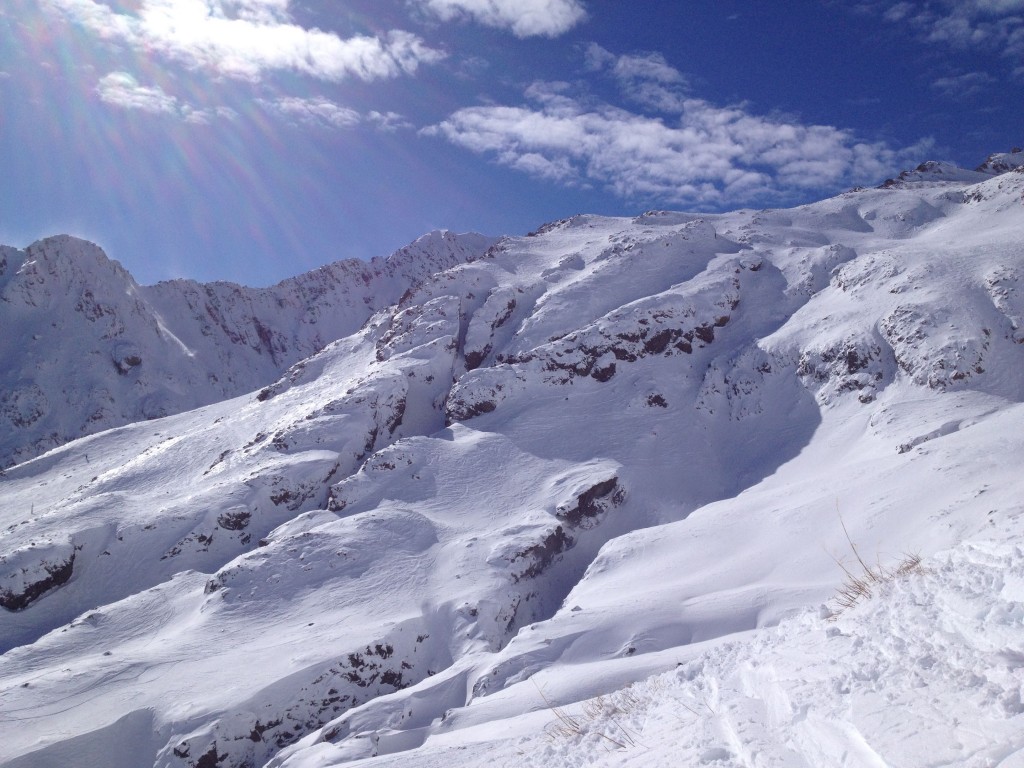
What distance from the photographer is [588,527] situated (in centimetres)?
2972

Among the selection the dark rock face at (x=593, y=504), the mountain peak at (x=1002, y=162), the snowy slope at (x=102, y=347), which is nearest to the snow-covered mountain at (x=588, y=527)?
the dark rock face at (x=593, y=504)

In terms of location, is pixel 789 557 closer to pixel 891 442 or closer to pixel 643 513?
pixel 891 442

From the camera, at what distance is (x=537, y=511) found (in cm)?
2994

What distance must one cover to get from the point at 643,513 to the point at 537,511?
559 centimetres

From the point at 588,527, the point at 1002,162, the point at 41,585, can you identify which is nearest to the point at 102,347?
the point at 41,585

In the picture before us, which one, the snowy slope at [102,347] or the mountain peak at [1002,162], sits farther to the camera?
the snowy slope at [102,347]

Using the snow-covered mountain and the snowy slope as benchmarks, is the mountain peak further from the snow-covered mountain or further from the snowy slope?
Answer: the snowy slope

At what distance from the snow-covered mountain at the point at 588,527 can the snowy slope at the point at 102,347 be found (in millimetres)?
33182

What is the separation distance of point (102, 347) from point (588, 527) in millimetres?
84798

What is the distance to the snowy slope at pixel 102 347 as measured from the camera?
77.6m

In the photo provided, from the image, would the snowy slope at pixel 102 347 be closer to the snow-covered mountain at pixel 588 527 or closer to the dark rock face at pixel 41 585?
the snow-covered mountain at pixel 588 527

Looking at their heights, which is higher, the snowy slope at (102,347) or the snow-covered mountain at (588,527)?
the snowy slope at (102,347)

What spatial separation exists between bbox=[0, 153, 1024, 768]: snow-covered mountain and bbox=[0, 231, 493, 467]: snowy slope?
33182 mm

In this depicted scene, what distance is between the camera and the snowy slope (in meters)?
77.6
